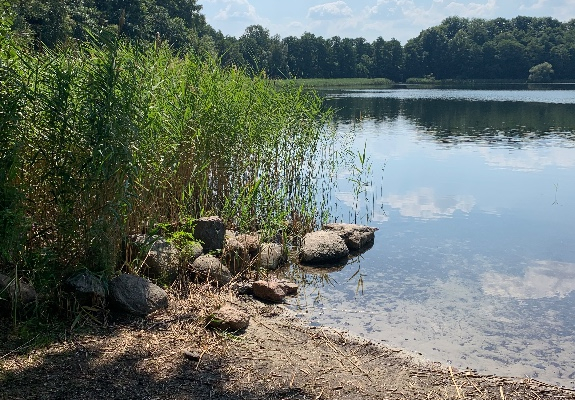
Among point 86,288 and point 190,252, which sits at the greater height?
point 86,288

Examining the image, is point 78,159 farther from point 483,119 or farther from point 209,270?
point 483,119

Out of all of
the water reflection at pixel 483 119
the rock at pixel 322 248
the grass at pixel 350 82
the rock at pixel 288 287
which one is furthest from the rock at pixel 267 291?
the grass at pixel 350 82

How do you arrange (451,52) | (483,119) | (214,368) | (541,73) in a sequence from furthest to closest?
(451,52), (541,73), (483,119), (214,368)

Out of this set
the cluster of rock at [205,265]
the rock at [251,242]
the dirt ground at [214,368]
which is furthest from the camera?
the rock at [251,242]

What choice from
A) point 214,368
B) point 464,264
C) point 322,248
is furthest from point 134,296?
point 464,264

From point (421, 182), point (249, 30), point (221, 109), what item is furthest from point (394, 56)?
point (221, 109)

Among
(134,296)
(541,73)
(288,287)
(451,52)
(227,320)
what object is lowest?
(288,287)

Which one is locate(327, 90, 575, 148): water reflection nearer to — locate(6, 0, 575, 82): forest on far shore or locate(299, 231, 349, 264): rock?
locate(299, 231, 349, 264): rock

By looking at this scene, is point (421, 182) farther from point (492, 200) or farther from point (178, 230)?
point (178, 230)

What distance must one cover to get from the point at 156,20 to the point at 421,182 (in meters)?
35.4

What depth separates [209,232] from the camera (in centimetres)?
784

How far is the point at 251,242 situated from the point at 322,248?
4.88 ft

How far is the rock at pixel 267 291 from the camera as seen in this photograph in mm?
7566

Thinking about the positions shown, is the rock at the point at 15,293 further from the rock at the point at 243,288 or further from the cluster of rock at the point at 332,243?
the cluster of rock at the point at 332,243
